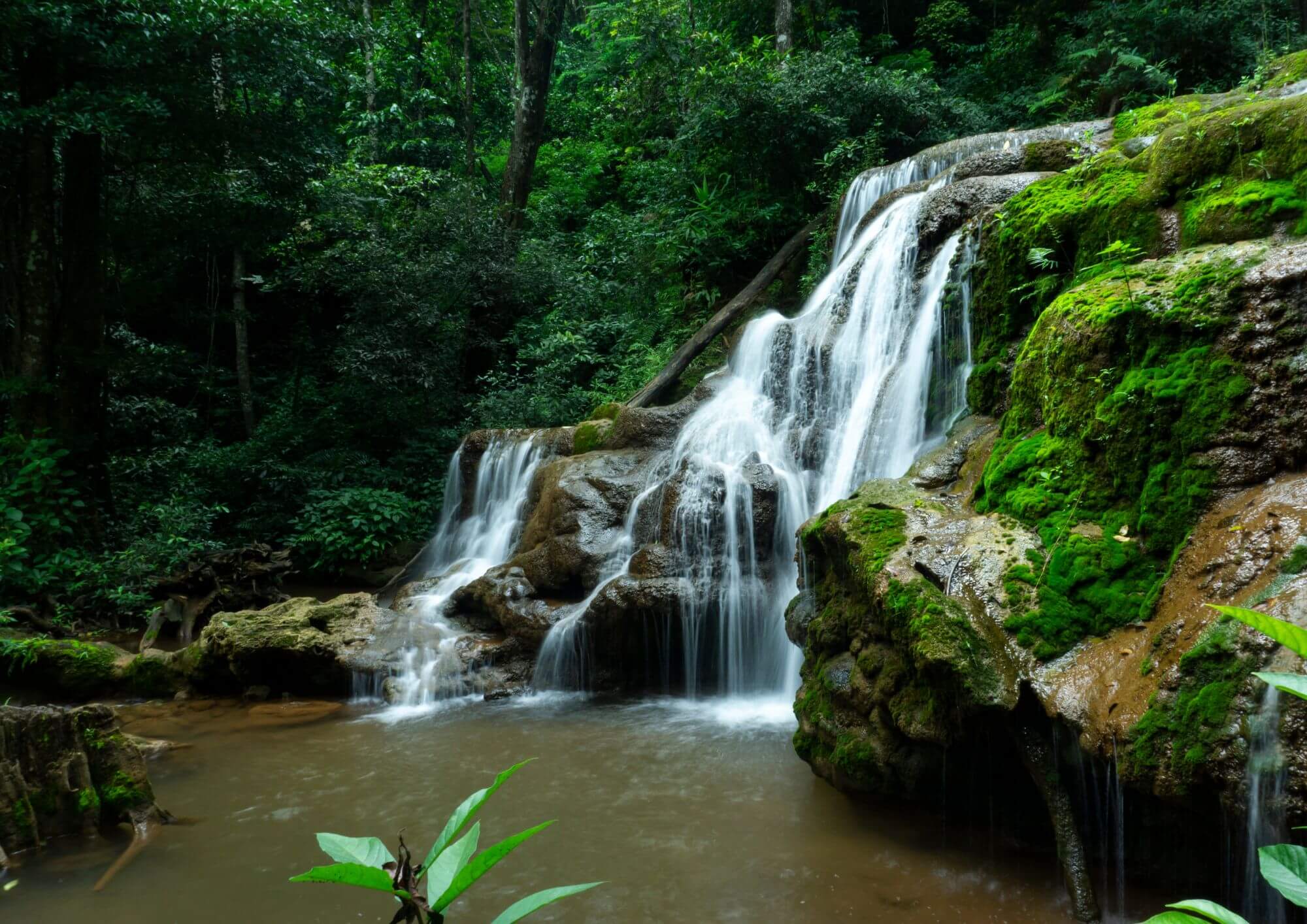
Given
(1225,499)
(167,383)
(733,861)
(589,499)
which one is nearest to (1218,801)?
(1225,499)

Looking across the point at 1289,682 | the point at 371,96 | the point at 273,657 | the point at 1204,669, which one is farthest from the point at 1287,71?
the point at 371,96

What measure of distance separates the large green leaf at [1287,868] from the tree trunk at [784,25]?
53.3ft

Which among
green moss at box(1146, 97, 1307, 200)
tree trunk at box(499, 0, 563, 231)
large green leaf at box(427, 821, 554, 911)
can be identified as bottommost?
large green leaf at box(427, 821, 554, 911)

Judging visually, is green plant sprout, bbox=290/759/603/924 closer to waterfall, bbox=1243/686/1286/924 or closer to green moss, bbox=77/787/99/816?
waterfall, bbox=1243/686/1286/924

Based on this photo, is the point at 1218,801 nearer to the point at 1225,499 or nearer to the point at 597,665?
the point at 1225,499

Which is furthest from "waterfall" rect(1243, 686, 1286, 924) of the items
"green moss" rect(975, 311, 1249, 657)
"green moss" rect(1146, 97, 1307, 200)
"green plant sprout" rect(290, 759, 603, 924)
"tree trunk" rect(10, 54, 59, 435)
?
"tree trunk" rect(10, 54, 59, 435)

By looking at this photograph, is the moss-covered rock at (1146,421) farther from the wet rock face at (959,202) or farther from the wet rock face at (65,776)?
the wet rock face at (65,776)

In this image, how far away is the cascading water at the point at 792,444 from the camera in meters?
7.38

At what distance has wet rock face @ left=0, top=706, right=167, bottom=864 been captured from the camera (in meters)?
4.24

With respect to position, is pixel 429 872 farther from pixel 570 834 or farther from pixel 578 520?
pixel 578 520

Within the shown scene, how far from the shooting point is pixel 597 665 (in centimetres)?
759

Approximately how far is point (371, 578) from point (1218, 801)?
36.8 feet

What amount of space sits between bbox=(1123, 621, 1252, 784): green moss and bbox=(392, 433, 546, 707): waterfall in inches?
227

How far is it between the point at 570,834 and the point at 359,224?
→ 1194 centimetres
